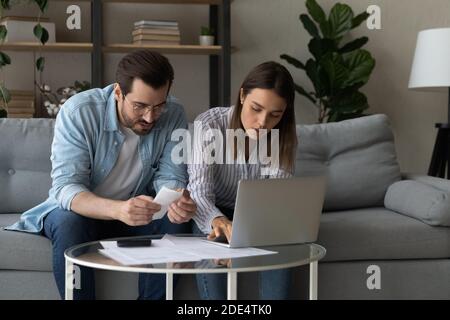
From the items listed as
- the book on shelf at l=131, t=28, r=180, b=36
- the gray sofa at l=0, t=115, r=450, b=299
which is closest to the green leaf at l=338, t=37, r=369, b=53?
the book on shelf at l=131, t=28, r=180, b=36

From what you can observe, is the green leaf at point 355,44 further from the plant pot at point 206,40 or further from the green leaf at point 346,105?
the plant pot at point 206,40

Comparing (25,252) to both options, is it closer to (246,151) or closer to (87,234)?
(87,234)

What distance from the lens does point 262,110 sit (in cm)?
206

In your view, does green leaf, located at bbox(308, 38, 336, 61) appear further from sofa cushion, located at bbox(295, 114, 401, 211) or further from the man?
the man

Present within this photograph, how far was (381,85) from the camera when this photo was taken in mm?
4285

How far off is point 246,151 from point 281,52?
2075 mm

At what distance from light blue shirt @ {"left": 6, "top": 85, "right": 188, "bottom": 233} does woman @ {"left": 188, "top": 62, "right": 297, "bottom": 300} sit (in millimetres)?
110

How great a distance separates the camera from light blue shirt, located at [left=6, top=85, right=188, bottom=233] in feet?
6.93

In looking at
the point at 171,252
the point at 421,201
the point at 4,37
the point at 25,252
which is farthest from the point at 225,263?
Answer: the point at 4,37
